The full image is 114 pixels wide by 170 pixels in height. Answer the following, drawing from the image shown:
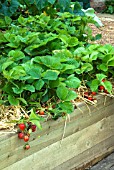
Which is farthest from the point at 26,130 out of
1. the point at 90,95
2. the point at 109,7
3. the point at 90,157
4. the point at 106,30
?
the point at 109,7

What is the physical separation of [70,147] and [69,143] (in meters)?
0.03

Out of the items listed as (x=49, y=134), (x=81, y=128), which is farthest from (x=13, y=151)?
(x=81, y=128)

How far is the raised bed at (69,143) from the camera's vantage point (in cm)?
242

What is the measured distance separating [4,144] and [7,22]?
4.50 ft

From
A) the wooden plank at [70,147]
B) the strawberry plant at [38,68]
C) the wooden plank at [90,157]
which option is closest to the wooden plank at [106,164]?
the wooden plank at [90,157]

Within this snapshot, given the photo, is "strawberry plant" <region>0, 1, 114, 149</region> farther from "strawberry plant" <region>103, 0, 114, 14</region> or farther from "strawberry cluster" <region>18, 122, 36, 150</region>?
"strawberry plant" <region>103, 0, 114, 14</region>

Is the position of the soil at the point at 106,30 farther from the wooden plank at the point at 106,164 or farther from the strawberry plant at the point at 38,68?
the wooden plank at the point at 106,164

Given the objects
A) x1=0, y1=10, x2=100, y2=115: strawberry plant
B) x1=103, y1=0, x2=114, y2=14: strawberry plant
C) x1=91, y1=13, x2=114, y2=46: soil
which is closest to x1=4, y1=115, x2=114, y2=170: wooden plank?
x1=0, y1=10, x2=100, y2=115: strawberry plant

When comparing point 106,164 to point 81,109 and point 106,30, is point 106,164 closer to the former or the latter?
point 81,109

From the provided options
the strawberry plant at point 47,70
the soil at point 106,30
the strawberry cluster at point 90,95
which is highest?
the strawberry plant at point 47,70

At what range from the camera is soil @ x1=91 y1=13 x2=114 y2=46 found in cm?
468

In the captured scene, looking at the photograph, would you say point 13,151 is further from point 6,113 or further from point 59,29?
point 59,29

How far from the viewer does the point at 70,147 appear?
108 inches

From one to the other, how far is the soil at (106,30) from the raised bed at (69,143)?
1.50 metres
